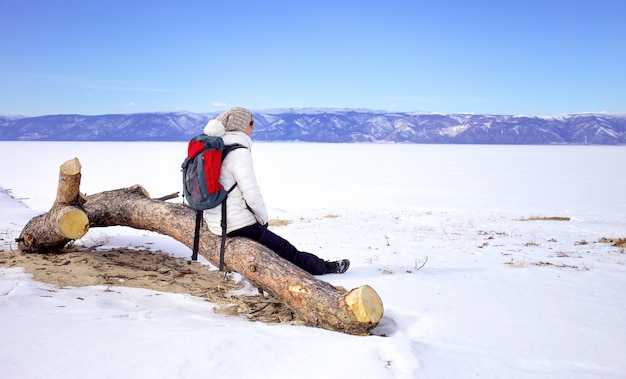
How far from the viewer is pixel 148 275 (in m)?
5.18

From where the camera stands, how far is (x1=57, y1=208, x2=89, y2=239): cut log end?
539cm

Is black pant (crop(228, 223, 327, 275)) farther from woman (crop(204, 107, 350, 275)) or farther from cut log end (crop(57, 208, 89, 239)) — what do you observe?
cut log end (crop(57, 208, 89, 239))

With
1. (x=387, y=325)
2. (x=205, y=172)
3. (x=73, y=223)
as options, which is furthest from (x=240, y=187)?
(x=73, y=223)

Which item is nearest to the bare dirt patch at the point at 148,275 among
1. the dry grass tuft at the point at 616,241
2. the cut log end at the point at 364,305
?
the cut log end at the point at 364,305

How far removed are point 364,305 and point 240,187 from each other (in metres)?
1.64

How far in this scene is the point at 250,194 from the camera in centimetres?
443

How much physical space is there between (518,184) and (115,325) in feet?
90.6

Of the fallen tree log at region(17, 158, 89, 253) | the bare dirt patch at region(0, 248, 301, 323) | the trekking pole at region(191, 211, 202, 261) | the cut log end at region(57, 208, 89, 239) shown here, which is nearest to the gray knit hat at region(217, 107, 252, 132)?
the trekking pole at region(191, 211, 202, 261)

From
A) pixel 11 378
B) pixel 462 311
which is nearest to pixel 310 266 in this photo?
pixel 462 311

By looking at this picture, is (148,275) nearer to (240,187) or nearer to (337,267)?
(240,187)

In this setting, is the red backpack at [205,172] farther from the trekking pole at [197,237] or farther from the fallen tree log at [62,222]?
the fallen tree log at [62,222]

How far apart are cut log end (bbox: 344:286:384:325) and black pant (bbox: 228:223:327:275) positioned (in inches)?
55.9

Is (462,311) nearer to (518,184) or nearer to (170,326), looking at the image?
(170,326)

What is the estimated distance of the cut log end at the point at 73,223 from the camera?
539 cm
